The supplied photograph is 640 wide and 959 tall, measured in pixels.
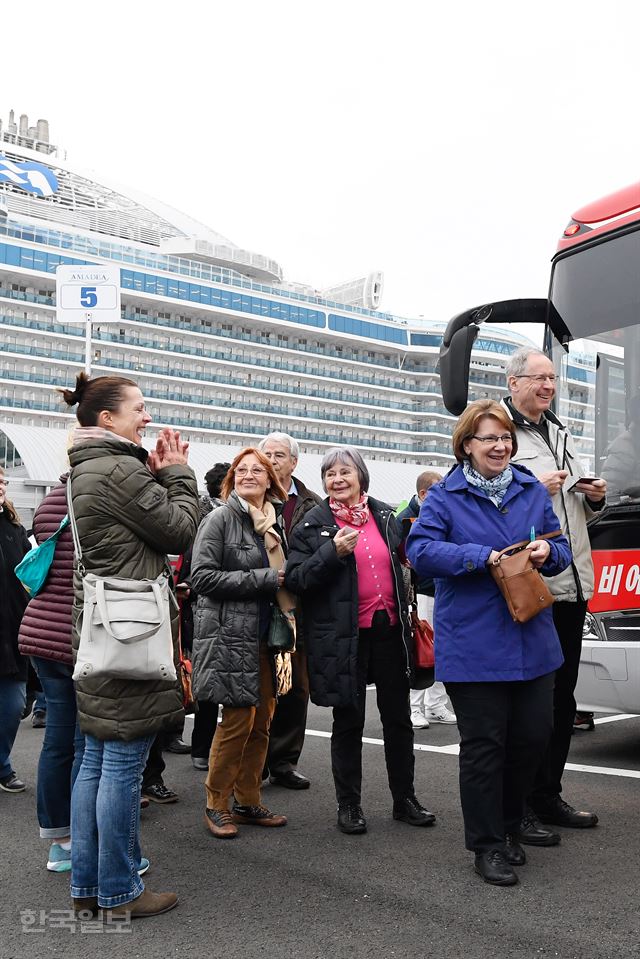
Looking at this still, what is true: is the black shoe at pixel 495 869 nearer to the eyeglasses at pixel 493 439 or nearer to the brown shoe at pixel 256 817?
the brown shoe at pixel 256 817

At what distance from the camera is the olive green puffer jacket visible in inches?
113

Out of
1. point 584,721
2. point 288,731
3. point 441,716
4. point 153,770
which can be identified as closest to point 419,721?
point 441,716

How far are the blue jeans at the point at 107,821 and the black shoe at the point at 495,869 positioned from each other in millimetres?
1098

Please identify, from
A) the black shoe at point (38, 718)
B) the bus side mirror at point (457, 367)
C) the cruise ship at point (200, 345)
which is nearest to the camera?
the bus side mirror at point (457, 367)

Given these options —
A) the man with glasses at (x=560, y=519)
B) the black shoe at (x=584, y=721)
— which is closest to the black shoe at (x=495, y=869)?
the man with glasses at (x=560, y=519)

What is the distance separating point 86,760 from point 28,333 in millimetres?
51776

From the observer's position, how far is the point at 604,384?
16.0 feet

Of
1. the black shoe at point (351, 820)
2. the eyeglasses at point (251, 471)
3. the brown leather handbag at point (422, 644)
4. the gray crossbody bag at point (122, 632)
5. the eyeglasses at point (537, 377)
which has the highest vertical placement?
the eyeglasses at point (537, 377)

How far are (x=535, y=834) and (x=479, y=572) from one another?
1.07 meters

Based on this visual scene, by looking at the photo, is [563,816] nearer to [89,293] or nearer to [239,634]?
[239,634]

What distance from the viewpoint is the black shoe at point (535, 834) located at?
3634 mm

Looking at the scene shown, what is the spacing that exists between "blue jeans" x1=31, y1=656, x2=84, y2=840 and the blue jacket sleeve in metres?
1.22

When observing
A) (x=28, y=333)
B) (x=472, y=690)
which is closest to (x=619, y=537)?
(x=472, y=690)

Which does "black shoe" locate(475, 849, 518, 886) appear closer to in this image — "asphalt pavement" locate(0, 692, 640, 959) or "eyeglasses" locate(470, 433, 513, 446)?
"asphalt pavement" locate(0, 692, 640, 959)
